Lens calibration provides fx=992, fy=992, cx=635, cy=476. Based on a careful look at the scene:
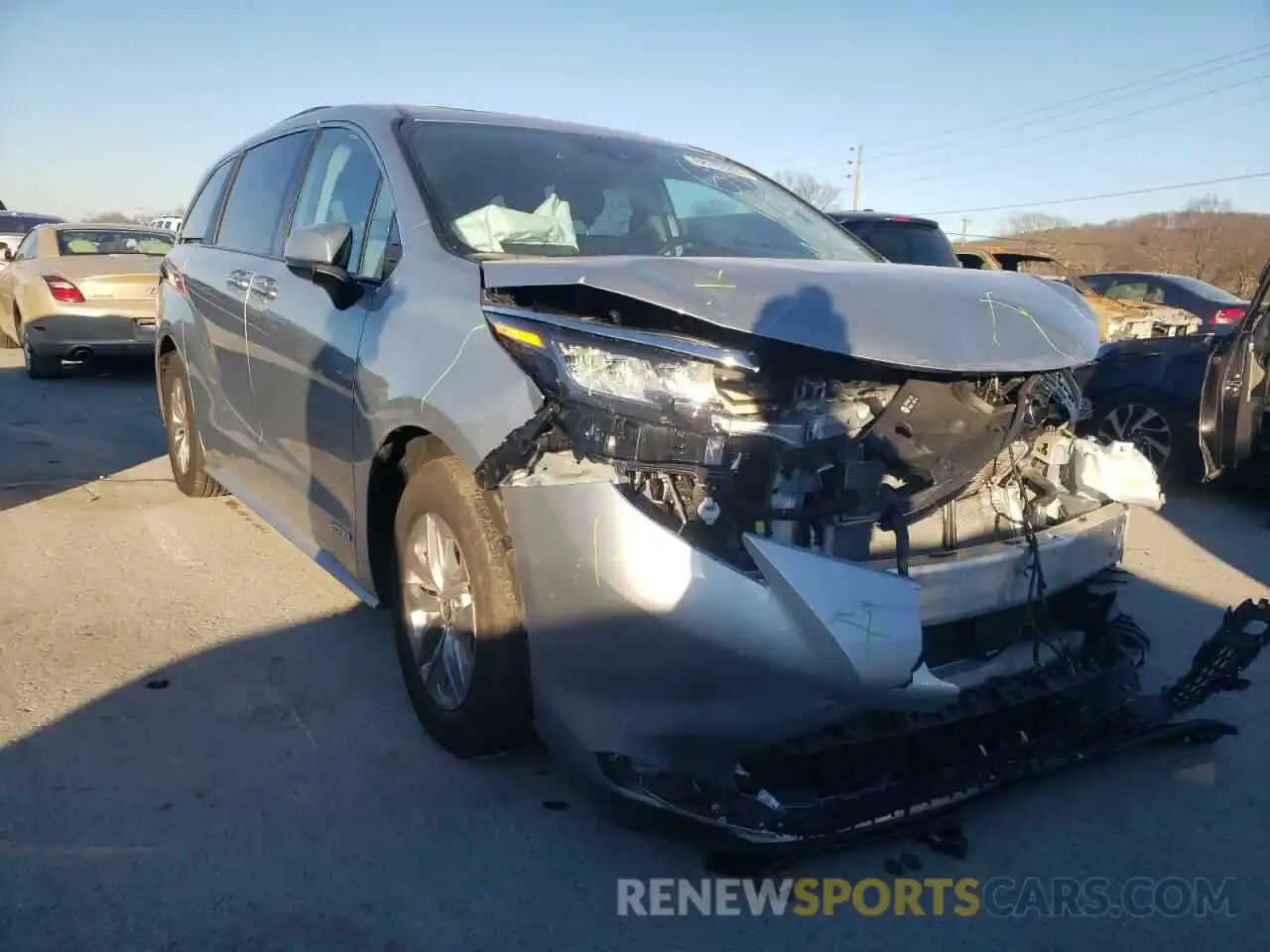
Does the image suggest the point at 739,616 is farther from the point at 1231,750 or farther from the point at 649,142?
the point at 649,142

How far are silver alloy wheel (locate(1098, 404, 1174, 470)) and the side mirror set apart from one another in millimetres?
5254

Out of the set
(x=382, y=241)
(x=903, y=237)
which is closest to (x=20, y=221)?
(x=903, y=237)

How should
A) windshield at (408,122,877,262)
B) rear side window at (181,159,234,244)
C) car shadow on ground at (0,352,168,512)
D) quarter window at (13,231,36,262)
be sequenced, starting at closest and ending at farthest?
windshield at (408,122,877,262) < rear side window at (181,159,234,244) < car shadow on ground at (0,352,168,512) < quarter window at (13,231,36,262)

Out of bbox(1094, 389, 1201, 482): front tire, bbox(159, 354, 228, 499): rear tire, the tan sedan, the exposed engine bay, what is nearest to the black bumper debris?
the exposed engine bay

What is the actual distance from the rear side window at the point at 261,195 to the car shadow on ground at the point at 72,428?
7.53 ft

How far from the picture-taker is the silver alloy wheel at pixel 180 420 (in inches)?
212

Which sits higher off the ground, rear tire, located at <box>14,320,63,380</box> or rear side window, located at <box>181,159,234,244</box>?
rear side window, located at <box>181,159,234,244</box>

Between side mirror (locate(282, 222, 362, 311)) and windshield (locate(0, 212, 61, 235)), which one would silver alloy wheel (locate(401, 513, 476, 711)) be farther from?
windshield (locate(0, 212, 61, 235))

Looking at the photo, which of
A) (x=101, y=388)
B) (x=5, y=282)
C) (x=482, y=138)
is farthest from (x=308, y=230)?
(x=5, y=282)

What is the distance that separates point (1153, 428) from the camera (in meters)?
6.54

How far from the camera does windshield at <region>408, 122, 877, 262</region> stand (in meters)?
3.21

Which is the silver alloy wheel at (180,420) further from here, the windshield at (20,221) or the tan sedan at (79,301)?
the windshield at (20,221)

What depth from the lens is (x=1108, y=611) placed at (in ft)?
9.90

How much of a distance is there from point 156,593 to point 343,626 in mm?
→ 986
